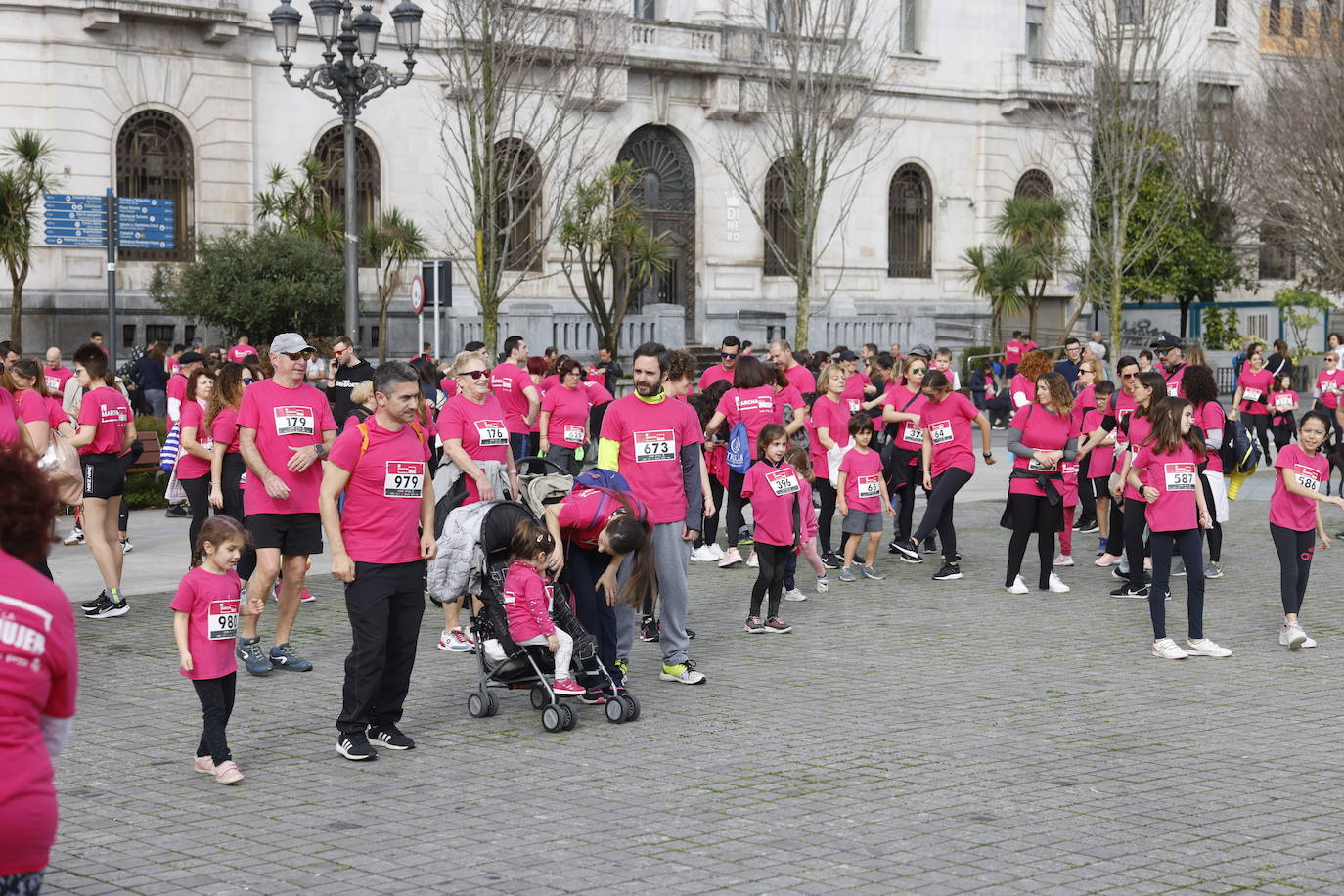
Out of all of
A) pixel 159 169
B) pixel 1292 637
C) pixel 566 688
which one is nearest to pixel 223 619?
pixel 566 688

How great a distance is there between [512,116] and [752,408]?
16599mm

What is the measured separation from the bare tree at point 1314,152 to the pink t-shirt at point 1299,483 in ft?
75.8

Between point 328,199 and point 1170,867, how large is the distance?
27718mm

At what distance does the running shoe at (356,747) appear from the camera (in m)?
7.73

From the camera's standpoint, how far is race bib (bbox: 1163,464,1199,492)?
1043 centimetres

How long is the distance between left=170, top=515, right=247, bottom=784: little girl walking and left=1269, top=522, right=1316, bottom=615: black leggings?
21.8 feet

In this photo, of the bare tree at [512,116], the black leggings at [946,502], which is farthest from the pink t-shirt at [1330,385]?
the bare tree at [512,116]

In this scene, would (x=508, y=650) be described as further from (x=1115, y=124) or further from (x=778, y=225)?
(x=778, y=225)

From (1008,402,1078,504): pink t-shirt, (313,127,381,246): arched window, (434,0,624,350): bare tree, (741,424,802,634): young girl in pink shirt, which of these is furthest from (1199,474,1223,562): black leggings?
(313,127,381,246): arched window

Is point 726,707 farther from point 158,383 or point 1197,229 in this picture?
point 1197,229

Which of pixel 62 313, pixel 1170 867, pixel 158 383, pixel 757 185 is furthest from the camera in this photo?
pixel 757 185

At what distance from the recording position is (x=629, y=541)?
8.78 metres

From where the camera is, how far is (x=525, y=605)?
331 inches

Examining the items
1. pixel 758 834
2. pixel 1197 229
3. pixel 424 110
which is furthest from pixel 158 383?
pixel 1197 229
